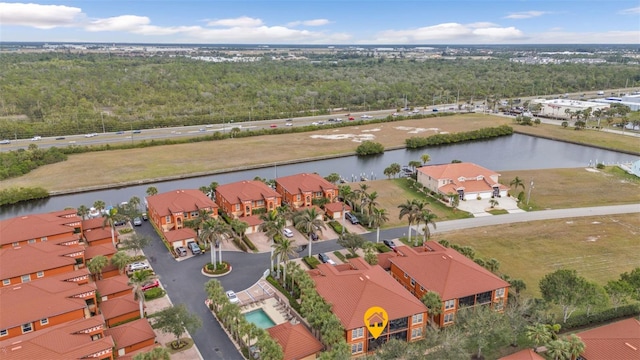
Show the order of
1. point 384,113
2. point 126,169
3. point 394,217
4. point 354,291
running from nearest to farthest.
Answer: point 354,291
point 394,217
point 126,169
point 384,113

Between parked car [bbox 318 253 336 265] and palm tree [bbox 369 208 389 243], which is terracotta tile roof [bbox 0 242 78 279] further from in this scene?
palm tree [bbox 369 208 389 243]

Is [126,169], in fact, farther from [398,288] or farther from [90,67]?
[90,67]

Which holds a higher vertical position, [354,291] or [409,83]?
[409,83]

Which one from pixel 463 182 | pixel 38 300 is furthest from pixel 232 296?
pixel 463 182

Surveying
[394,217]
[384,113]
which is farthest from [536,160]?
[384,113]

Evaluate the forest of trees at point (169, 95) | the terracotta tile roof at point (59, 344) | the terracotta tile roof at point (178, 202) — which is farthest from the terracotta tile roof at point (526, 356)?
the forest of trees at point (169, 95)

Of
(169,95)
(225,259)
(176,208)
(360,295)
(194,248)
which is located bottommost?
(225,259)

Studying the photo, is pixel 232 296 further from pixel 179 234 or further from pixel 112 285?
pixel 179 234
